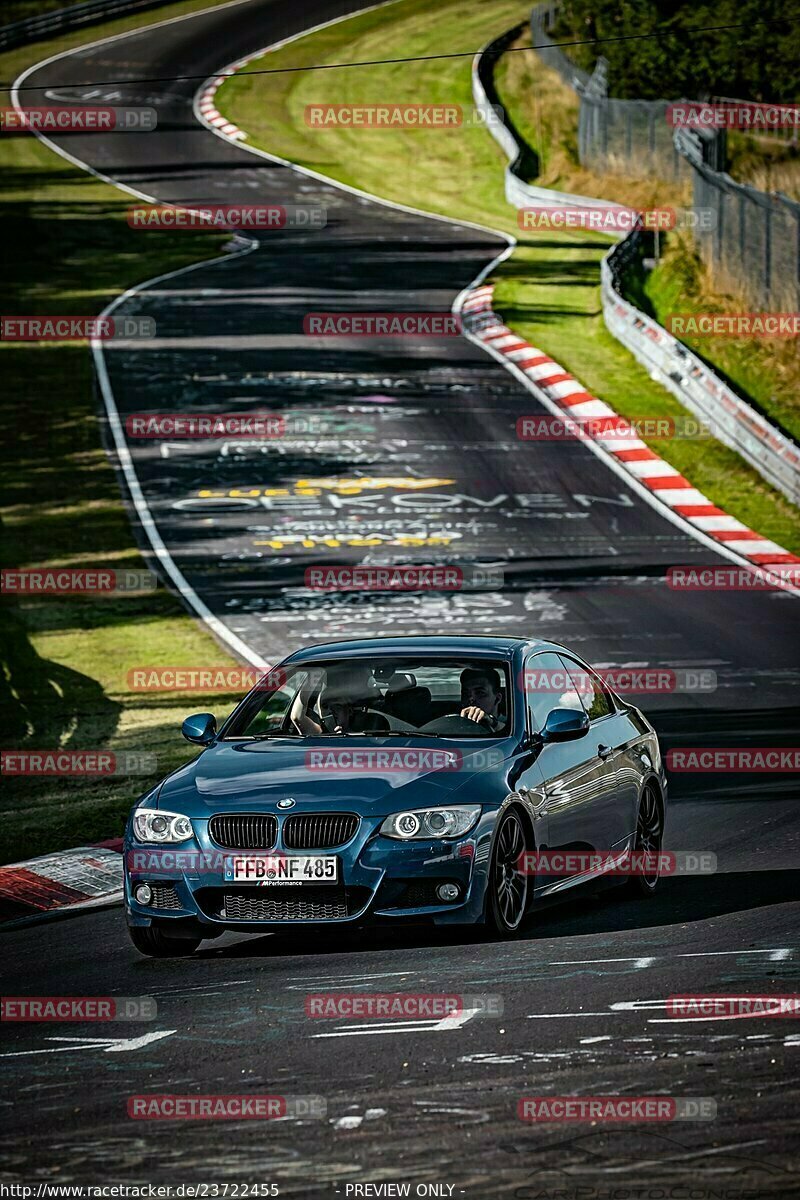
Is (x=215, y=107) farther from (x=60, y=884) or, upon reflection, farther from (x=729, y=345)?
(x=60, y=884)

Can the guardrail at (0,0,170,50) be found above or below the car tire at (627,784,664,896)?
below

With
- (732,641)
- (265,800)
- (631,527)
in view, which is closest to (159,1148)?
(265,800)

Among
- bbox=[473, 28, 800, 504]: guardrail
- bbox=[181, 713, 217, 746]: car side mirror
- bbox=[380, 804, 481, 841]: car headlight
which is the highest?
bbox=[380, 804, 481, 841]: car headlight

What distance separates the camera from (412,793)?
9.52 m

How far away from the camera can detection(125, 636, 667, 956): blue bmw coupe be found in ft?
30.7

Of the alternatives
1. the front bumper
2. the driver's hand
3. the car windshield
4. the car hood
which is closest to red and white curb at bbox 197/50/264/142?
the driver's hand

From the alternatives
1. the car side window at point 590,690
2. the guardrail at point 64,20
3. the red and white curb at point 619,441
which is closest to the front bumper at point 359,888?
the car side window at point 590,690

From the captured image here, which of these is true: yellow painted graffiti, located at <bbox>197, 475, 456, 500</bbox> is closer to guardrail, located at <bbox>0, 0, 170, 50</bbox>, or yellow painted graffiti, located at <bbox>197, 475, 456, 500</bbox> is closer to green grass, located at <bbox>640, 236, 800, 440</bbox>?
green grass, located at <bbox>640, 236, 800, 440</bbox>

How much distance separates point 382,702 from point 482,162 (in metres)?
52.5

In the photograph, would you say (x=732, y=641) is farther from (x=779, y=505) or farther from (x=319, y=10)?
(x=319, y=10)

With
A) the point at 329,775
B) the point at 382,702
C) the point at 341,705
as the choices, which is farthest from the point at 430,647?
the point at 329,775

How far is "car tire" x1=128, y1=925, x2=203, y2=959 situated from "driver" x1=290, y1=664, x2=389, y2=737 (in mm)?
1356

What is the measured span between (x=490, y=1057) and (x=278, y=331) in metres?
34.0

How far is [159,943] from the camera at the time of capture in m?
9.84
